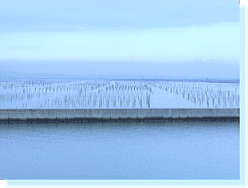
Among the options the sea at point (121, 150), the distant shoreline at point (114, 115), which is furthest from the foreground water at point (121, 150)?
the distant shoreline at point (114, 115)

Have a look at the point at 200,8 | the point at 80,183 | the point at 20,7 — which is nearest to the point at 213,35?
the point at 200,8

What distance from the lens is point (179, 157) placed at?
6.30 meters

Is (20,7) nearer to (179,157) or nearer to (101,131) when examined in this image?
(101,131)

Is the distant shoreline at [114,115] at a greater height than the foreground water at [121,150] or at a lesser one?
greater

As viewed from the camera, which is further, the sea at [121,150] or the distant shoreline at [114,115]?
the distant shoreline at [114,115]

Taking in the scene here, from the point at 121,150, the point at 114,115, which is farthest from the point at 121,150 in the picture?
the point at 114,115

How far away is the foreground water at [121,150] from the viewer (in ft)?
17.9

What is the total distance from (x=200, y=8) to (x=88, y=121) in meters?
4.36

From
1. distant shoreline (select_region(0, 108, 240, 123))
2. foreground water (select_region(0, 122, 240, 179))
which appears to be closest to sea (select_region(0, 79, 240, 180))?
foreground water (select_region(0, 122, 240, 179))

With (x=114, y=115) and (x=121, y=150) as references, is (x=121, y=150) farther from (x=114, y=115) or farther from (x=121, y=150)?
(x=114, y=115)

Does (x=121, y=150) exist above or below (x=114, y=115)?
below

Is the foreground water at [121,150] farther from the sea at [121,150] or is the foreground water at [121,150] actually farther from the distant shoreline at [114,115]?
the distant shoreline at [114,115]

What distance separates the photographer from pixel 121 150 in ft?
22.3

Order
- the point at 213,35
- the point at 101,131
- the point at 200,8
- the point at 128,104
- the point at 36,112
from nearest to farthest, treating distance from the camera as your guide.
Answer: the point at 200,8
the point at 213,35
the point at 101,131
the point at 36,112
the point at 128,104
